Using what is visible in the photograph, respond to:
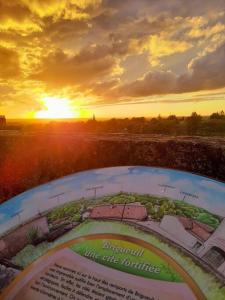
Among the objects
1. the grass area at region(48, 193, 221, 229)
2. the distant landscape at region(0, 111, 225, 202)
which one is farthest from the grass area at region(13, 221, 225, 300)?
the distant landscape at region(0, 111, 225, 202)

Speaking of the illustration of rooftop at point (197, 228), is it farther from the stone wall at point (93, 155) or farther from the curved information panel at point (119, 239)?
the stone wall at point (93, 155)

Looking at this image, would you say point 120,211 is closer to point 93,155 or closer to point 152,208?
point 152,208

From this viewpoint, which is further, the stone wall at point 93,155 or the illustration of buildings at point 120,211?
the stone wall at point 93,155

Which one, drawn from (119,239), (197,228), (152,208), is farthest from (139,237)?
(197,228)

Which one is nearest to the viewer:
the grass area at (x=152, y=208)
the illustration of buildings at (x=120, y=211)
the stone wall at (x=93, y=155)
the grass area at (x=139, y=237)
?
the grass area at (x=139, y=237)

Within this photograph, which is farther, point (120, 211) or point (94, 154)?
point (94, 154)

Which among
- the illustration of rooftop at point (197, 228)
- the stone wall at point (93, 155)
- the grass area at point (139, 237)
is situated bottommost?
the grass area at point (139, 237)

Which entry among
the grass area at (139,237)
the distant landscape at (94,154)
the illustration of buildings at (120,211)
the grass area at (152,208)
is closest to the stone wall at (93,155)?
the distant landscape at (94,154)

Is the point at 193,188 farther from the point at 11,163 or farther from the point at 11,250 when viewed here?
the point at 11,163

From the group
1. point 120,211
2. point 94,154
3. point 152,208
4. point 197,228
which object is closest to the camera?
point 197,228
